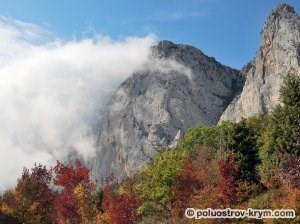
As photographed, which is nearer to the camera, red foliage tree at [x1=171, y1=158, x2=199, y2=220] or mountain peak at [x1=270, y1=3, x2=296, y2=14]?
red foliage tree at [x1=171, y1=158, x2=199, y2=220]

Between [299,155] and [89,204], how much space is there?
99.6ft

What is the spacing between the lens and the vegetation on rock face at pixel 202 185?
43.4 meters

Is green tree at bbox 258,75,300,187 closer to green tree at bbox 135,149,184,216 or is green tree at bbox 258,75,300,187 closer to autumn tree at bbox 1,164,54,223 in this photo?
green tree at bbox 135,149,184,216

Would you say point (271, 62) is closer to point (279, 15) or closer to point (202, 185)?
point (279, 15)

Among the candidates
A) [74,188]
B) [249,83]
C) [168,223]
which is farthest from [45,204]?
[249,83]

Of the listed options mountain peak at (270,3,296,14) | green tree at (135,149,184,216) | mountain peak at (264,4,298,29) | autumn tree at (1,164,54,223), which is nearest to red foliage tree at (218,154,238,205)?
green tree at (135,149,184,216)

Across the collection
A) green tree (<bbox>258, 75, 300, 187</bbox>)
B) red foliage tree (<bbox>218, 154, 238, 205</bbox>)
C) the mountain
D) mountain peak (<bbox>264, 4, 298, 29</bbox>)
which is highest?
mountain peak (<bbox>264, 4, 298, 29</bbox>)

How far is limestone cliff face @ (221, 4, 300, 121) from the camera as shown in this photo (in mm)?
150500

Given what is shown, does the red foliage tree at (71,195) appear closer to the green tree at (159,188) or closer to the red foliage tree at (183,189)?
the green tree at (159,188)

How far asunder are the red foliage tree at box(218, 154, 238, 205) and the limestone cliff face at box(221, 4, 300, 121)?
105m

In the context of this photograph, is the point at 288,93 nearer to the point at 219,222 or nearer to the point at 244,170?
the point at 244,170

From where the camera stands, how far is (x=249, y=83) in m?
168

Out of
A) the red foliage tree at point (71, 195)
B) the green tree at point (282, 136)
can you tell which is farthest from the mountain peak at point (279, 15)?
the green tree at point (282, 136)

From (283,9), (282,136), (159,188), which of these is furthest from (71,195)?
(283,9)
